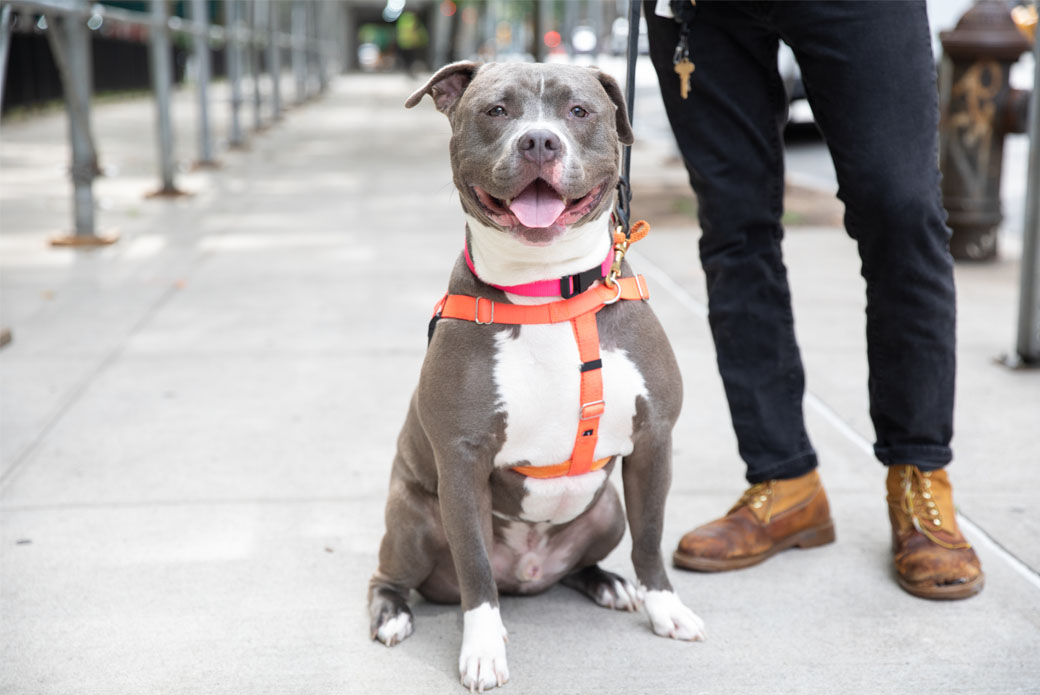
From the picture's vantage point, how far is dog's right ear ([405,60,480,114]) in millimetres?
2414

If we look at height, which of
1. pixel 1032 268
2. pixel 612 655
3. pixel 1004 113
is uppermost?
pixel 1004 113

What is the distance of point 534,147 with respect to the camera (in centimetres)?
212

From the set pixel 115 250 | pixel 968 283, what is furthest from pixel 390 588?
pixel 115 250

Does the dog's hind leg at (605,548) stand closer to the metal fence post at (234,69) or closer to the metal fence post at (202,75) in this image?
the metal fence post at (202,75)

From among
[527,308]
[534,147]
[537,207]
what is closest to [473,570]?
[527,308]

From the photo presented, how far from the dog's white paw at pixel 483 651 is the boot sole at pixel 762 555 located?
26.3 inches

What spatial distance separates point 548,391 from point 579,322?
0.16 m

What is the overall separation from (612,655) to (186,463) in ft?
5.74

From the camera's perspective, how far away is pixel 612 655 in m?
2.46

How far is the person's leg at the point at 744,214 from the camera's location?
2.83 m

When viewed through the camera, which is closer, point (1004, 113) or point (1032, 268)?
point (1032, 268)

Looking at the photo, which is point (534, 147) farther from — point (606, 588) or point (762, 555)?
point (762, 555)

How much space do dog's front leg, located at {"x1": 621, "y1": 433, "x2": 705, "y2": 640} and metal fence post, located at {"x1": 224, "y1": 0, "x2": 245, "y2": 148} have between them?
1164 cm

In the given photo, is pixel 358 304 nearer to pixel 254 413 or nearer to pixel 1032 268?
pixel 254 413
